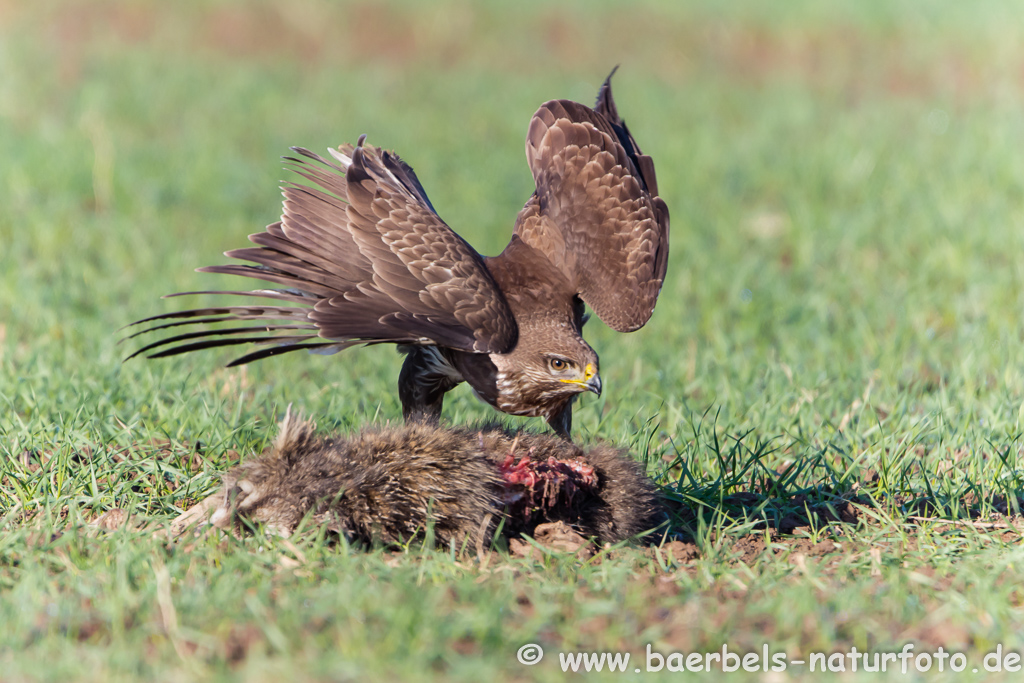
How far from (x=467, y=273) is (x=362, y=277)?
429 mm

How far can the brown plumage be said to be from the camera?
3.59 metres

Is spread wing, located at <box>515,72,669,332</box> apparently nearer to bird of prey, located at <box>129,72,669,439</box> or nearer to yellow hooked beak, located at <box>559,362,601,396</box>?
bird of prey, located at <box>129,72,669,439</box>

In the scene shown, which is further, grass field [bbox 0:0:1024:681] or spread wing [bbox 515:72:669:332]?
spread wing [bbox 515:72:669:332]

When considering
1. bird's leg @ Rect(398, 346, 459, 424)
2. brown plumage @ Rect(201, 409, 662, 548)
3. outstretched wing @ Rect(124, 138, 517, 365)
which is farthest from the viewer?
bird's leg @ Rect(398, 346, 459, 424)

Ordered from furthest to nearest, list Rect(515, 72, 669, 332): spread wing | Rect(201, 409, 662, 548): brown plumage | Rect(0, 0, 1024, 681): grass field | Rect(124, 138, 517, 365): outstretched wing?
Rect(515, 72, 669, 332): spread wing, Rect(124, 138, 517, 365): outstretched wing, Rect(201, 409, 662, 548): brown plumage, Rect(0, 0, 1024, 681): grass field

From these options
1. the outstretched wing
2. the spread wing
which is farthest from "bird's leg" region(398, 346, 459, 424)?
the spread wing

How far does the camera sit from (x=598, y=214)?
4.93 metres

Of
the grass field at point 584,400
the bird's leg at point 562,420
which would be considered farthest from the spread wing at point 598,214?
the grass field at point 584,400

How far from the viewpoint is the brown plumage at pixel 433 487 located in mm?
3590

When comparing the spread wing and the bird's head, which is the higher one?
the spread wing

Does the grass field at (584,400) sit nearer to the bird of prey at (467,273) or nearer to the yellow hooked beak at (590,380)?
the yellow hooked beak at (590,380)

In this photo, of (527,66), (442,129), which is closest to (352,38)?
(527,66)

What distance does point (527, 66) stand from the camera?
1731 centimetres

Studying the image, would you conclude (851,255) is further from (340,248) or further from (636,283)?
(340,248)
